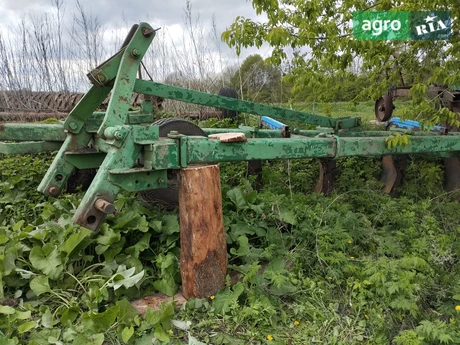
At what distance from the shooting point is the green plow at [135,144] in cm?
226

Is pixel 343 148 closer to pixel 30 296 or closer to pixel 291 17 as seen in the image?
pixel 291 17

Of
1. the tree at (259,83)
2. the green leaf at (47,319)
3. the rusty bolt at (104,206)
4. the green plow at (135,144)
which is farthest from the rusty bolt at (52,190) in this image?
the tree at (259,83)

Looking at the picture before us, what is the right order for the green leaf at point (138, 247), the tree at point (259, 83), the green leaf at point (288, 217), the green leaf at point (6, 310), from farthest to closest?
1. the tree at point (259, 83)
2. the green leaf at point (288, 217)
3. the green leaf at point (138, 247)
4. the green leaf at point (6, 310)

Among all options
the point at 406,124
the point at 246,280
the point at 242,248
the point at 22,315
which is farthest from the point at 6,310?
the point at 406,124

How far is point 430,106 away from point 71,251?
2827mm

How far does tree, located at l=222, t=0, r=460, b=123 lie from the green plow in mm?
621

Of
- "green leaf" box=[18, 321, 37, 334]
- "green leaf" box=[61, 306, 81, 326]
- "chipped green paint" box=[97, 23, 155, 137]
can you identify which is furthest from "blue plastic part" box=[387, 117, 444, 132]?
"green leaf" box=[18, 321, 37, 334]

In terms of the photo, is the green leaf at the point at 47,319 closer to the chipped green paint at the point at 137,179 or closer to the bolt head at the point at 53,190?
the chipped green paint at the point at 137,179

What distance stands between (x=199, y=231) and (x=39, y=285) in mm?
943

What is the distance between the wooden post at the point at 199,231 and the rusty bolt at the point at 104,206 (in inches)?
16.3

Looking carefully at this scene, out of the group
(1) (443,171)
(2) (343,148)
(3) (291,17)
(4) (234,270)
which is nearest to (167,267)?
(4) (234,270)

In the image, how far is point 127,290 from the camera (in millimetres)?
2385

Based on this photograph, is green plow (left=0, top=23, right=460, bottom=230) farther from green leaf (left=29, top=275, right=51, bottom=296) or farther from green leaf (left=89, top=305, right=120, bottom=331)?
green leaf (left=89, top=305, right=120, bottom=331)

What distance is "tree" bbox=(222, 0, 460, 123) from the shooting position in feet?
11.8
